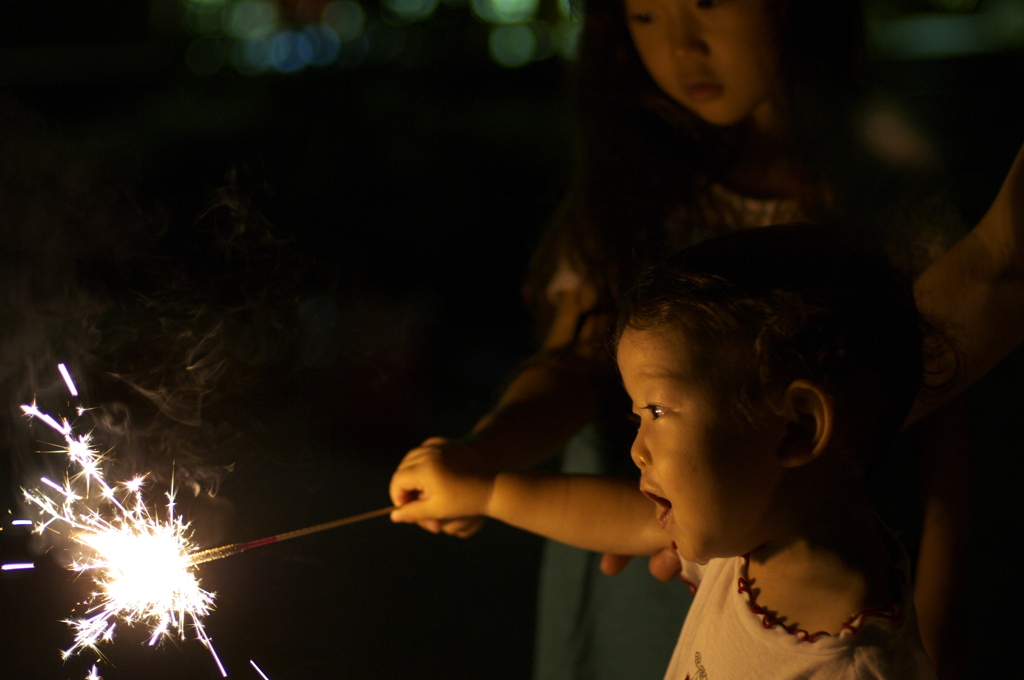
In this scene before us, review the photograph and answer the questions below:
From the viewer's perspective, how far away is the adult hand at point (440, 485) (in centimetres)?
94

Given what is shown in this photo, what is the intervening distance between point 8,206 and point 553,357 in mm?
765

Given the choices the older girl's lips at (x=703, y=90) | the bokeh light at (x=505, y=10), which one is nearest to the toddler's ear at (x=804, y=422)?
the older girl's lips at (x=703, y=90)

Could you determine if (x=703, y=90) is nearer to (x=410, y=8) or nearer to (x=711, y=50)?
(x=711, y=50)

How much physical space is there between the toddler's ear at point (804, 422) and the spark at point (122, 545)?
2.03 feet

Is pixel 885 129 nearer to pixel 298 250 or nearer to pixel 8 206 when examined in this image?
pixel 298 250

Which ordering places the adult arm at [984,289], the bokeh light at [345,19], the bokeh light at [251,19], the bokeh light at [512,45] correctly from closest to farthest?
the adult arm at [984,289] < the bokeh light at [251,19] < the bokeh light at [345,19] < the bokeh light at [512,45]

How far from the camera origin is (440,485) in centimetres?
94

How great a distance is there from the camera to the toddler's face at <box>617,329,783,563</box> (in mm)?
699

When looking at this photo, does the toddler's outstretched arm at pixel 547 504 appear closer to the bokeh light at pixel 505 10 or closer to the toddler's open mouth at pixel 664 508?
the toddler's open mouth at pixel 664 508

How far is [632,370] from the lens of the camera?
0.74 m

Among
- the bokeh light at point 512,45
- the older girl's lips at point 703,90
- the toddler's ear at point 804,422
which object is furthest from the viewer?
the bokeh light at point 512,45

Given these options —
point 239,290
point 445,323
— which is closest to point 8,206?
point 239,290

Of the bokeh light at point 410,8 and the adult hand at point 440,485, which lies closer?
the adult hand at point 440,485

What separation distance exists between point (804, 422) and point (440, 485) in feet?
1.43
